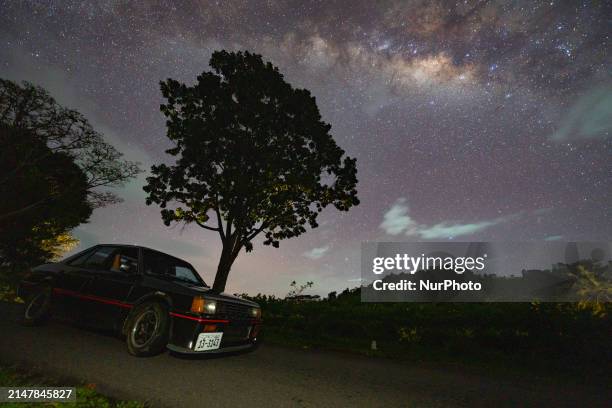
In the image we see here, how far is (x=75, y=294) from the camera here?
5.77 metres

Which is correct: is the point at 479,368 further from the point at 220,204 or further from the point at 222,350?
the point at 220,204

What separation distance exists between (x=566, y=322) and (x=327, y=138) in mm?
13154

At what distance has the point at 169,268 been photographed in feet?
20.2

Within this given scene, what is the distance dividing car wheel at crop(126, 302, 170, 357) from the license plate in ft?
1.69

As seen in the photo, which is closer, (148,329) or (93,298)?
(148,329)

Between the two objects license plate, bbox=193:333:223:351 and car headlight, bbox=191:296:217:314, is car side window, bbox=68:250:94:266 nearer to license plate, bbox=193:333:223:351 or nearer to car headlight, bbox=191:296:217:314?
car headlight, bbox=191:296:217:314

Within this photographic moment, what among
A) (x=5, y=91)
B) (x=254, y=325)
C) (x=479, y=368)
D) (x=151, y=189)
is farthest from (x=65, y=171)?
(x=479, y=368)

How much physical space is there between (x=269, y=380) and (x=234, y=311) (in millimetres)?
1216

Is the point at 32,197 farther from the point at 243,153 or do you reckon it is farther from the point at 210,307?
the point at 210,307

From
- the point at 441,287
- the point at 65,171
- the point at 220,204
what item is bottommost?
the point at 441,287

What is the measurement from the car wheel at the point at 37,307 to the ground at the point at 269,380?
326 mm

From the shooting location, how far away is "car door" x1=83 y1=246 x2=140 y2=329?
5250 mm

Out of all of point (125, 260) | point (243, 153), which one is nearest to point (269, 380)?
point (125, 260)

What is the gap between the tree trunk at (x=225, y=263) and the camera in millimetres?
16859
